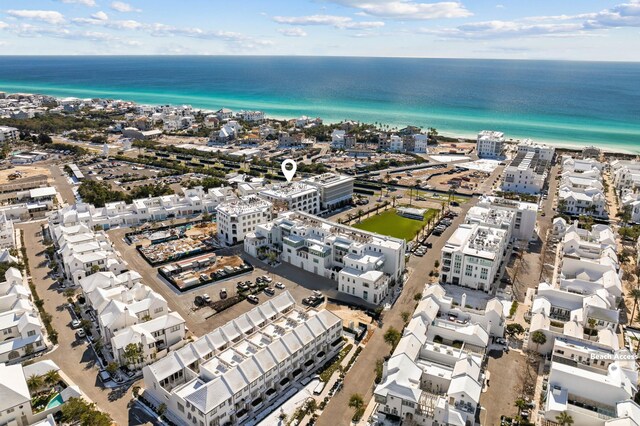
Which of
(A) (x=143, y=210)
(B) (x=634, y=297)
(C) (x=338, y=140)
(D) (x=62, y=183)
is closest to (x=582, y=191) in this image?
(B) (x=634, y=297)

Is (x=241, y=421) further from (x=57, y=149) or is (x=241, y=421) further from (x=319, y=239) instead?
(x=57, y=149)

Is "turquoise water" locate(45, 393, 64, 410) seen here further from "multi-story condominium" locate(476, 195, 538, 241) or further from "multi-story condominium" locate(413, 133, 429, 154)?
"multi-story condominium" locate(413, 133, 429, 154)

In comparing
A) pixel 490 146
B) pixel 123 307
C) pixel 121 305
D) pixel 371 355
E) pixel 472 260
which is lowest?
pixel 371 355

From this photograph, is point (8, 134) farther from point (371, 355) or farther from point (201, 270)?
point (371, 355)

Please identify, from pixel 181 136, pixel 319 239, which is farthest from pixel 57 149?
pixel 319 239

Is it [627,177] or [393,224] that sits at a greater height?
[627,177]

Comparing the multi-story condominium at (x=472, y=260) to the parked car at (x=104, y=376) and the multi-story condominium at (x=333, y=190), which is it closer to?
the multi-story condominium at (x=333, y=190)
